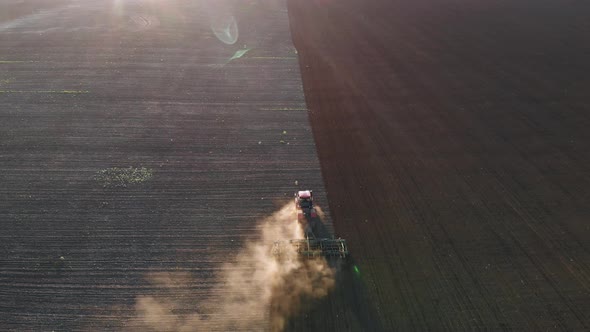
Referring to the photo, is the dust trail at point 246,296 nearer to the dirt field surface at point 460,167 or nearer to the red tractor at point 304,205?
the red tractor at point 304,205

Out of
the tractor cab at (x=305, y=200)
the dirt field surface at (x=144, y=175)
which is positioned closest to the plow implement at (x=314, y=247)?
the dirt field surface at (x=144, y=175)

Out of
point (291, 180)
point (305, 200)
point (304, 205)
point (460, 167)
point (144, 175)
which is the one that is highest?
point (144, 175)

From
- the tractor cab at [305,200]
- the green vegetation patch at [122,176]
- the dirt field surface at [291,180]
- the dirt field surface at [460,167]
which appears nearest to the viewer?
the dirt field surface at [291,180]

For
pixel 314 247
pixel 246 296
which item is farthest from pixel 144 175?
pixel 314 247

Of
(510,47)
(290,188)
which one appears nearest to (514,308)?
(290,188)

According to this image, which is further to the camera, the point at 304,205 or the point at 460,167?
the point at 460,167

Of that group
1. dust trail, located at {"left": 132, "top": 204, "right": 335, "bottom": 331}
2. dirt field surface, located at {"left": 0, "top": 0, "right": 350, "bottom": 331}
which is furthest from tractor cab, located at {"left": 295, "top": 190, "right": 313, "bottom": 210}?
dust trail, located at {"left": 132, "top": 204, "right": 335, "bottom": 331}

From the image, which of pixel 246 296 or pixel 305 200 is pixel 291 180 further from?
pixel 246 296

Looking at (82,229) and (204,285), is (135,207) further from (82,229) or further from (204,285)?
(204,285)
